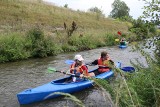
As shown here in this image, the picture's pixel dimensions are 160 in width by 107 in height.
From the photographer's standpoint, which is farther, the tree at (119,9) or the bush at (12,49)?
the tree at (119,9)

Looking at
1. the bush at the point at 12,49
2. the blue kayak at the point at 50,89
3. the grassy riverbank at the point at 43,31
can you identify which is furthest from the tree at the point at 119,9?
the blue kayak at the point at 50,89

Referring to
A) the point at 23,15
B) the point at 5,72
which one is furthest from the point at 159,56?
the point at 23,15

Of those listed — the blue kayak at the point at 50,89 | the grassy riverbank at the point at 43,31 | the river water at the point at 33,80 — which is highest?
the grassy riverbank at the point at 43,31

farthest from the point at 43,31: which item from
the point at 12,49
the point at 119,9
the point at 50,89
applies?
the point at 119,9

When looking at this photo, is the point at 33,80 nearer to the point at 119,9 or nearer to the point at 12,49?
the point at 12,49

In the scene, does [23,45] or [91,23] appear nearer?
[23,45]

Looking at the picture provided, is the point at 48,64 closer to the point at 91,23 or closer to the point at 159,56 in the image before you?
the point at 159,56

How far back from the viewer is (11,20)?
2277cm

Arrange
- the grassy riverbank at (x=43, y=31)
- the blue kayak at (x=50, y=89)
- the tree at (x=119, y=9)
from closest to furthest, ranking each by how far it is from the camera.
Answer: the blue kayak at (x=50, y=89), the grassy riverbank at (x=43, y=31), the tree at (x=119, y=9)

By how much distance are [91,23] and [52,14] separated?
499 centimetres

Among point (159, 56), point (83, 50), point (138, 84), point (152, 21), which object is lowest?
point (83, 50)

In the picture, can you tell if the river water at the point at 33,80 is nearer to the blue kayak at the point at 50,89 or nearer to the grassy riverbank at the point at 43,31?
the blue kayak at the point at 50,89

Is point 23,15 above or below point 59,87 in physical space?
above

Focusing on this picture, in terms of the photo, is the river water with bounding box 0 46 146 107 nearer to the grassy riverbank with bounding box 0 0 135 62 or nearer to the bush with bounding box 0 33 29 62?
the bush with bounding box 0 33 29 62
